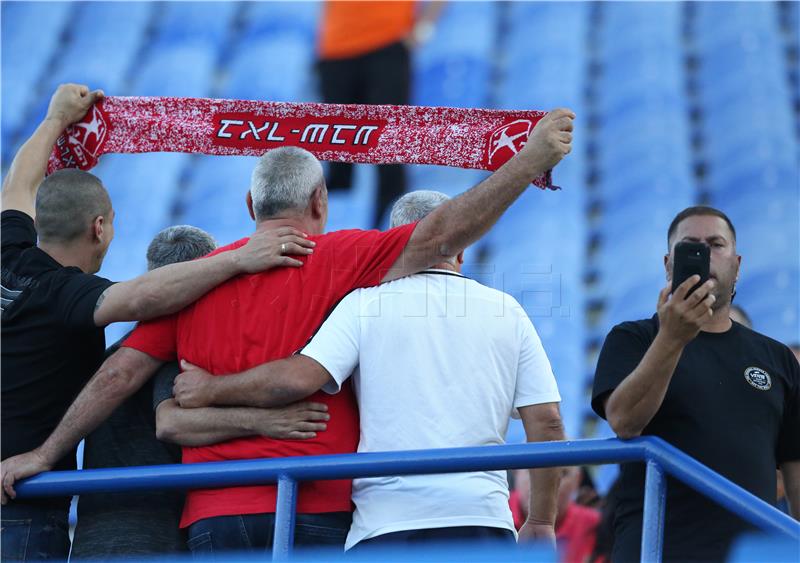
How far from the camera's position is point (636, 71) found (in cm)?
852

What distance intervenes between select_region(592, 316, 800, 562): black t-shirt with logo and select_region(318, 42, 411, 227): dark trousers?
3.50 metres

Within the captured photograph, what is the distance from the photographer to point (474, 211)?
2.31 m

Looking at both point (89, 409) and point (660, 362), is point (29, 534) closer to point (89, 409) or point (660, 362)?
point (89, 409)

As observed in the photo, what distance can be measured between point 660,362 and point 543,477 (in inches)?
15.8

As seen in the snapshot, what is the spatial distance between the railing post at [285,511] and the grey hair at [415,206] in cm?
64

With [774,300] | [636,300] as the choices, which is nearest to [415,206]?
[636,300]

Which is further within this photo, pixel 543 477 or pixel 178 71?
pixel 178 71

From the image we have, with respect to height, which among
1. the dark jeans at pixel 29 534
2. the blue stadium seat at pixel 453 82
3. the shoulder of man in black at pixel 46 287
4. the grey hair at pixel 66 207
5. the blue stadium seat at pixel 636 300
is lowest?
the dark jeans at pixel 29 534

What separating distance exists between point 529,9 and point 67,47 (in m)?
3.74

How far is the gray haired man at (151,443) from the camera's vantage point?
90.4 inches

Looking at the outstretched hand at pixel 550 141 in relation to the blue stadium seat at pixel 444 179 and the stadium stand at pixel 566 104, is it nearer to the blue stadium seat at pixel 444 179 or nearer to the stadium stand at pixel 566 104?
the stadium stand at pixel 566 104

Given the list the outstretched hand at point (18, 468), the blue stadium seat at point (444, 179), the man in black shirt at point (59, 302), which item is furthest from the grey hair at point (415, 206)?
the blue stadium seat at point (444, 179)

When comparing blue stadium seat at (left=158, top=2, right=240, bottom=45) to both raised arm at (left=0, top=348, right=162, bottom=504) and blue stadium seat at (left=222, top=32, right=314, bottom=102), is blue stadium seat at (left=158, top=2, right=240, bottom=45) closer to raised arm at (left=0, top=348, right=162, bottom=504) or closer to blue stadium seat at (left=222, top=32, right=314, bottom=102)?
blue stadium seat at (left=222, top=32, right=314, bottom=102)

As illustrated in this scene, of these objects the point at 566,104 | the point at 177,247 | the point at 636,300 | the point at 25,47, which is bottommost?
the point at 177,247
